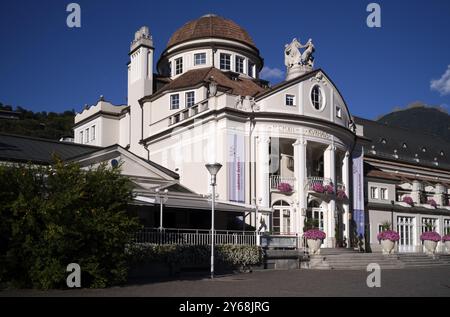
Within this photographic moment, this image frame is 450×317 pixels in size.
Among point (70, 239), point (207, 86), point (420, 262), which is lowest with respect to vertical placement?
point (420, 262)

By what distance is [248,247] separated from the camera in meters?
26.3

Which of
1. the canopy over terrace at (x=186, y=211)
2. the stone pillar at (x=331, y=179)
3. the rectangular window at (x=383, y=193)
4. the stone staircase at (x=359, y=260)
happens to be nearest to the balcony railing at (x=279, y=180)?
the canopy over terrace at (x=186, y=211)

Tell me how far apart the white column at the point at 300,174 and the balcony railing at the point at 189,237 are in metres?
5.88

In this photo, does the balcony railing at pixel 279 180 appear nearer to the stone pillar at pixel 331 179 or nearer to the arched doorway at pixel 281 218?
the arched doorway at pixel 281 218

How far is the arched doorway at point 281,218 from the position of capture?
33.7m

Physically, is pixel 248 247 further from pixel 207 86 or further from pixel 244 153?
pixel 207 86

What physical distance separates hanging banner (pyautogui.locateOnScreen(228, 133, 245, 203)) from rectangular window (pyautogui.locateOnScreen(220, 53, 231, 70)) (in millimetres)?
11880

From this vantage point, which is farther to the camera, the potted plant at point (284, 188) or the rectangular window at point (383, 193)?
the rectangular window at point (383, 193)

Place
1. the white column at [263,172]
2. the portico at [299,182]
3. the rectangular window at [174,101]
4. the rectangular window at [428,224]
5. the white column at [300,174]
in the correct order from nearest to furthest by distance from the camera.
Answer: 1. the white column at [263,172]
2. the portico at [299,182]
3. the white column at [300,174]
4. the rectangular window at [174,101]
5. the rectangular window at [428,224]

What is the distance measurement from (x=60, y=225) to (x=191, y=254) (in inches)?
330

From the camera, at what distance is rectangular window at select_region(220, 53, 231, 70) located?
1716 inches
